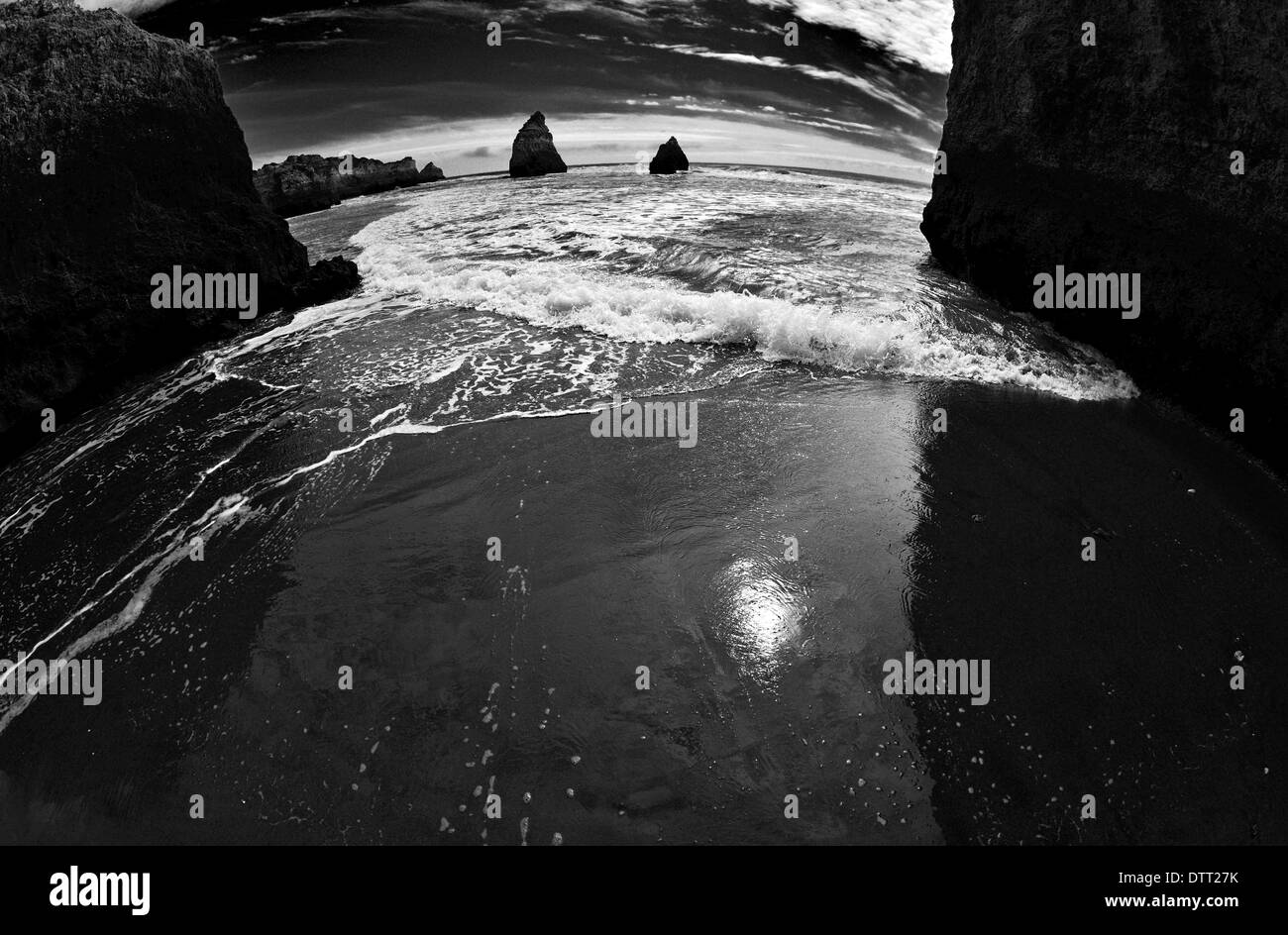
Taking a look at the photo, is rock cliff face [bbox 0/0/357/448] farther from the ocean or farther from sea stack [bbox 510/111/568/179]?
sea stack [bbox 510/111/568/179]

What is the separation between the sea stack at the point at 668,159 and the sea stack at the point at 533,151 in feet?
19.5

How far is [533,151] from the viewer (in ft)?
120

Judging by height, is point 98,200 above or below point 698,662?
above

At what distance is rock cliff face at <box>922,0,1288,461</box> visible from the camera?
5.44 metres

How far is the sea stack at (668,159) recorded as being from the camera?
36.8 metres

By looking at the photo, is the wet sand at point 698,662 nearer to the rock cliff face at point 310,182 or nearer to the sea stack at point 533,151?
the rock cliff face at point 310,182

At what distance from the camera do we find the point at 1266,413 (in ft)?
17.7

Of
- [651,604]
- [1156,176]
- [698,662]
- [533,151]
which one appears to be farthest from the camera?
[533,151]

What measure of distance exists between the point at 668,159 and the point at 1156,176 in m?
34.3

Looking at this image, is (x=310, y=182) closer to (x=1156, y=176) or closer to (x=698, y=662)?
(x=1156, y=176)

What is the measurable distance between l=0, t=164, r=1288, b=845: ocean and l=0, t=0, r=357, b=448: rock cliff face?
75 cm

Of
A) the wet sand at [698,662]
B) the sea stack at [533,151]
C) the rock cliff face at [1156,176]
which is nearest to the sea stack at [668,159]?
the sea stack at [533,151]

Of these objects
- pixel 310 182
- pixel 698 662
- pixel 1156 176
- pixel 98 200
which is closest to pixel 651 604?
pixel 698 662

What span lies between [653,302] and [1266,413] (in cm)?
637
